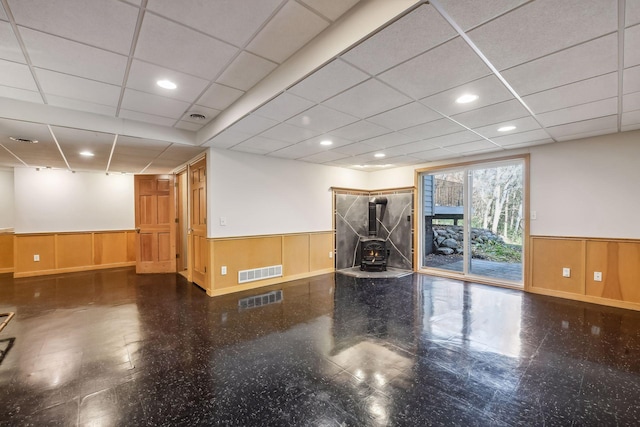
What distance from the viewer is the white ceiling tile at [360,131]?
3.56 meters

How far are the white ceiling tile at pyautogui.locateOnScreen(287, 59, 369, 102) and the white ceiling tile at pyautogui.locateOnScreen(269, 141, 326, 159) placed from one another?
1.78 meters

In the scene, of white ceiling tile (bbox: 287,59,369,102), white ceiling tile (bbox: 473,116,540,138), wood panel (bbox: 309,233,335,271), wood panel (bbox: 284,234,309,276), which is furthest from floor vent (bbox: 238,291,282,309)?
white ceiling tile (bbox: 473,116,540,138)

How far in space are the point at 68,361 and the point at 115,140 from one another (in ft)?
9.58

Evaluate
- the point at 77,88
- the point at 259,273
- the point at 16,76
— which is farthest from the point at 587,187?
the point at 16,76

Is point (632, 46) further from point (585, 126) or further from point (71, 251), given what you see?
point (71, 251)

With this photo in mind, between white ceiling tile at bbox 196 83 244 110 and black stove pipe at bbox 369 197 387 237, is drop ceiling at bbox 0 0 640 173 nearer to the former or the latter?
white ceiling tile at bbox 196 83 244 110

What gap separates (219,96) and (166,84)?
0.52m

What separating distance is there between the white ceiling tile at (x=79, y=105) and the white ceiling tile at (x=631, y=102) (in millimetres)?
5491

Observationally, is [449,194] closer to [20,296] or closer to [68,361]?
[68,361]

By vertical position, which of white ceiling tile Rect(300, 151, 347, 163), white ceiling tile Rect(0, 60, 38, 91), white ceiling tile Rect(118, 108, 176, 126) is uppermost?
white ceiling tile Rect(0, 60, 38, 91)

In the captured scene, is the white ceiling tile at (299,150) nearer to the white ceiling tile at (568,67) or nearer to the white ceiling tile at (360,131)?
the white ceiling tile at (360,131)

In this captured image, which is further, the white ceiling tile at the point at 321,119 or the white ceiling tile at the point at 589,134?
the white ceiling tile at the point at 589,134

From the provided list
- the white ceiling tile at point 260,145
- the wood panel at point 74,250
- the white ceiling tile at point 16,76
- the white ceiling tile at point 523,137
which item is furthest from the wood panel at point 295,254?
the wood panel at point 74,250

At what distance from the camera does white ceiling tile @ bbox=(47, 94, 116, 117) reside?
10.0 ft
